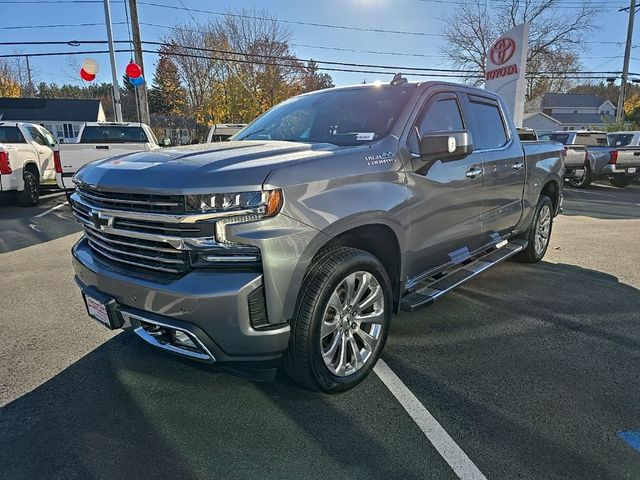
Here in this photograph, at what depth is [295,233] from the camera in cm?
231

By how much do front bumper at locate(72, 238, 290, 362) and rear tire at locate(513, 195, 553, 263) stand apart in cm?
428

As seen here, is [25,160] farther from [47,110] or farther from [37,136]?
[47,110]

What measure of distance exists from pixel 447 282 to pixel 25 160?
10.2 meters

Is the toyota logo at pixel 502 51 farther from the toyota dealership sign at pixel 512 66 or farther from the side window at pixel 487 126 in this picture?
the side window at pixel 487 126

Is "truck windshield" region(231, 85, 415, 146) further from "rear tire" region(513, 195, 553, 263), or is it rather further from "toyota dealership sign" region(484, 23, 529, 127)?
"toyota dealership sign" region(484, 23, 529, 127)

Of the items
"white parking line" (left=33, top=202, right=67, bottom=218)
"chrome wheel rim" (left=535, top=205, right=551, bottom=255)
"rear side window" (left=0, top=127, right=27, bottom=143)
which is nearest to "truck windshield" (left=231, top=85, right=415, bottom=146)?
"chrome wheel rim" (left=535, top=205, right=551, bottom=255)

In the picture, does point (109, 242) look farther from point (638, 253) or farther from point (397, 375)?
point (638, 253)

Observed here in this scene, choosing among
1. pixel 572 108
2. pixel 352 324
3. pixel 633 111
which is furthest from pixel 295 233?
pixel 572 108

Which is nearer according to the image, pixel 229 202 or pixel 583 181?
pixel 229 202

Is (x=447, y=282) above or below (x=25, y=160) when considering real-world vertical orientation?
below

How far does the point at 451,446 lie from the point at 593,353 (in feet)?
5.71

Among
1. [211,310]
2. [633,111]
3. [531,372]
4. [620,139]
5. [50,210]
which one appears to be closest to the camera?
[211,310]

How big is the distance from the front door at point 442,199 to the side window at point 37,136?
36.6ft

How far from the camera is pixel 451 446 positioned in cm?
235
